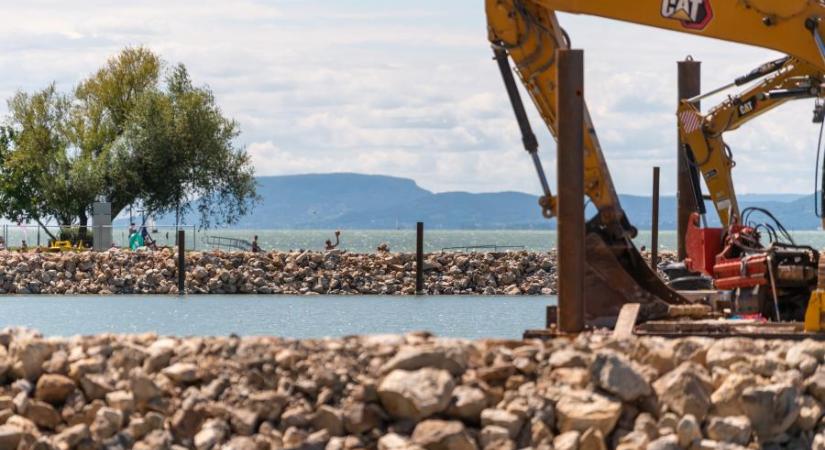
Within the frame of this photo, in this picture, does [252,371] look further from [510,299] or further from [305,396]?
[510,299]

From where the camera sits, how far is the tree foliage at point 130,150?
6288cm

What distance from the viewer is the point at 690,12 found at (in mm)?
18203

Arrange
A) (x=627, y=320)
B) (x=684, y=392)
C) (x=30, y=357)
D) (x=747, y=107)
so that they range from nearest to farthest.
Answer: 1. (x=684, y=392)
2. (x=30, y=357)
3. (x=627, y=320)
4. (x=747, y=107)

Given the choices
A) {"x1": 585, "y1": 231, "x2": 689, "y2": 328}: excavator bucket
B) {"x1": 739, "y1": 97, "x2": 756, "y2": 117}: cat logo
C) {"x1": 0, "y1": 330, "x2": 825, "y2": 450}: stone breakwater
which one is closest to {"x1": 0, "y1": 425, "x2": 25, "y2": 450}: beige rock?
{"x1": 0, "y1": 330, "x2": 825, "y2": 450}: stone breakwater

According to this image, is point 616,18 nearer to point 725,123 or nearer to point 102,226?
point 725,123

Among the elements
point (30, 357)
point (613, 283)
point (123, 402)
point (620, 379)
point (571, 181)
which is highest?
point (571, 181)

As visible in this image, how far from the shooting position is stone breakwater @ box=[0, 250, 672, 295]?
1972 inches

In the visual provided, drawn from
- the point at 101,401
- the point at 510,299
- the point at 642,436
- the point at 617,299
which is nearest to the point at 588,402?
the point at 642,436

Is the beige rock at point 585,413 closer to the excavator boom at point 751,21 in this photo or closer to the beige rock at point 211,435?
the beige rock at point 211,435

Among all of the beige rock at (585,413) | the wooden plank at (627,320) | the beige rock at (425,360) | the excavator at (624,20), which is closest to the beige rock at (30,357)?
the beige rock at (425,360)

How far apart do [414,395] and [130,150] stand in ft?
168

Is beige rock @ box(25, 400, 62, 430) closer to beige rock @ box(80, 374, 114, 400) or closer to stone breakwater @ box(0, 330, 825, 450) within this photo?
stone breakwater @ box(0, 330, 825, 450)

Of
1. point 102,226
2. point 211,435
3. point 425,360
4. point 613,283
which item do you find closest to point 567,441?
point 425,360

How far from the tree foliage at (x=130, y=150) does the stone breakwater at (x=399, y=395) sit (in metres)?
49.5
